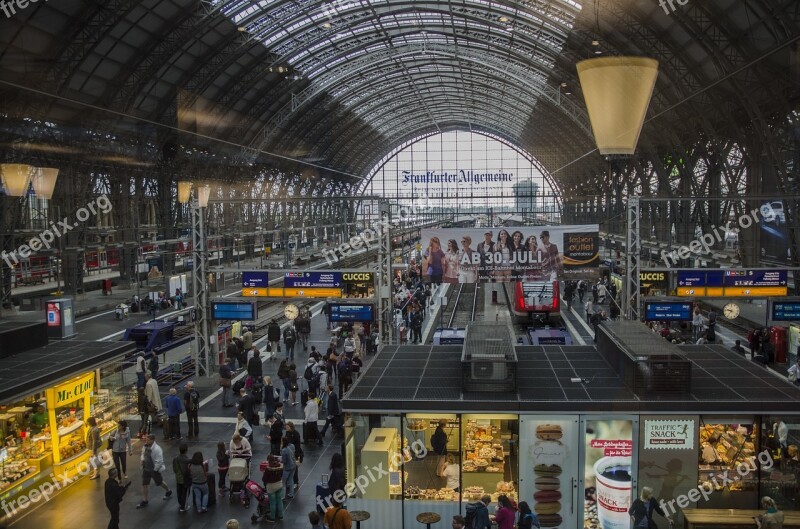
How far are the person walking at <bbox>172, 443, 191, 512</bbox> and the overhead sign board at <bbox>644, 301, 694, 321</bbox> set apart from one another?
1348cm

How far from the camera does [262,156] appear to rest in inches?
1844

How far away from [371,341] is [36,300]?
1974cm

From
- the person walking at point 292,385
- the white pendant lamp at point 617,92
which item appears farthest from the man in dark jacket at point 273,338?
the white pendant lamp at point 617,92

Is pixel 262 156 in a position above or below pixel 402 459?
above

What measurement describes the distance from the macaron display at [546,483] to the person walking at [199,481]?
15.9ft

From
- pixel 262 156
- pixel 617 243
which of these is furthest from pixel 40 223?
pixel 617 243

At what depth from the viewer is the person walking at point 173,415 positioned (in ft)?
43.9

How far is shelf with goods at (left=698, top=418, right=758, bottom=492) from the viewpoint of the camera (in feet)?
27.9

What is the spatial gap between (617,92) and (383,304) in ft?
45.4

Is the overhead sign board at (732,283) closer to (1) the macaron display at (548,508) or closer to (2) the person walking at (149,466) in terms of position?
(1) the macaron display at (548,508)

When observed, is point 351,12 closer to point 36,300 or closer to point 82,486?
point 36,300

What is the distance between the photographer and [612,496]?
865 cm


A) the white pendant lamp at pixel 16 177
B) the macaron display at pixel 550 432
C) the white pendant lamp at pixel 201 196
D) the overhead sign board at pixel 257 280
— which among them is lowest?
the macaron display at pixel 550 432

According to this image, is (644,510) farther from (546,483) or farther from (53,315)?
(53,315)
